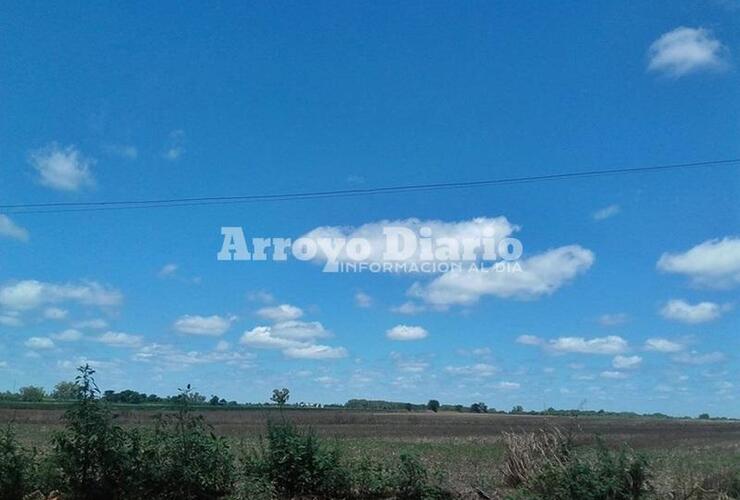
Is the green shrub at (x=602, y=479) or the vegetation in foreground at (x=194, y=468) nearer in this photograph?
the green shrub at (x=602, y=479)

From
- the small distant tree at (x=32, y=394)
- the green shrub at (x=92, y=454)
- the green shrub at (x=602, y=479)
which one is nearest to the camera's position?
the green shrub at (x=602, y=479)

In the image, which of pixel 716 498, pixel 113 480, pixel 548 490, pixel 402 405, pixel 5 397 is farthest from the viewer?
pixel 402 405

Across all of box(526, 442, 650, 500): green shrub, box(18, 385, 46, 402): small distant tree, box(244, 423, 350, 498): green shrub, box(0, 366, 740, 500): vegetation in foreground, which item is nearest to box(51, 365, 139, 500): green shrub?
box(0, 366, 740, 500): vegetation in foreground

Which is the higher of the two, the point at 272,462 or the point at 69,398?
the point at 69,398

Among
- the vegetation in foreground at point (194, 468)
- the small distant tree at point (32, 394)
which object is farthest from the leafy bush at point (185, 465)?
the small distant tree at point (32, 394)

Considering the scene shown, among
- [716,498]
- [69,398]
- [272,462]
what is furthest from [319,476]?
[716,498]

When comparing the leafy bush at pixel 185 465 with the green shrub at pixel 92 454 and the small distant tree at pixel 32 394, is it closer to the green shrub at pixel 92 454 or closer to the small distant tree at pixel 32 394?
the green shrub at pixel 92 454

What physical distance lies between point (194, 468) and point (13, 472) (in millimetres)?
3906

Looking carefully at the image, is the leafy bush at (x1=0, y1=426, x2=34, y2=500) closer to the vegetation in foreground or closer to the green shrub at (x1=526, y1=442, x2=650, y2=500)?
the vegetation in foreground

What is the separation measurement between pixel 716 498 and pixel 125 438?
11541 mm

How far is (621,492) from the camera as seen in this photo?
40.7 ft

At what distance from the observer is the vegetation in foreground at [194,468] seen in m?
14.1

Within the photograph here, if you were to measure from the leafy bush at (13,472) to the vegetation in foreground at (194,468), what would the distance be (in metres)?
0.02

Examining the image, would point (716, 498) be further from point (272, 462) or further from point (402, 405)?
point (402, 405)
